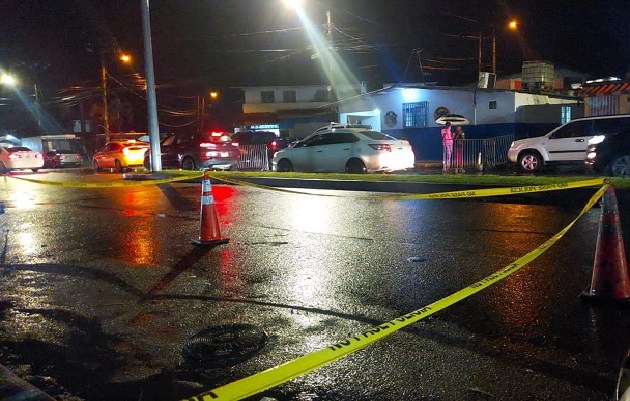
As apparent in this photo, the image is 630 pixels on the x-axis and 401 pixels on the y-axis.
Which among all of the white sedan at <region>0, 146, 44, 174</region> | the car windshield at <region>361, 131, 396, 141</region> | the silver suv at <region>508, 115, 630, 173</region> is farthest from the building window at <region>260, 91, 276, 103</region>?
the car windshield at <region>361, 131, 396, 141</region>

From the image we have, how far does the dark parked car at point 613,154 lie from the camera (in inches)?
518

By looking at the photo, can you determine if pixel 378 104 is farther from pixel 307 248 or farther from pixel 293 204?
pixel 307 248

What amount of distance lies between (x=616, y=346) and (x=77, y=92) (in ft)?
180

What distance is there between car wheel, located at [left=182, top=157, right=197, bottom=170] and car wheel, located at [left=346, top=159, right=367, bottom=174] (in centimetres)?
743

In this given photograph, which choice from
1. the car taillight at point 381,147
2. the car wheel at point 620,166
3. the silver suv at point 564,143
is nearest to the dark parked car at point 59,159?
the car taillight at point 381,147

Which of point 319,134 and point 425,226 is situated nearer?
point 425,226

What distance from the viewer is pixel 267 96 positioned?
58.3 meters

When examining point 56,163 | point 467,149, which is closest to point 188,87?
point 56,163

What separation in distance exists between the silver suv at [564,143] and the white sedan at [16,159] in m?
21.3

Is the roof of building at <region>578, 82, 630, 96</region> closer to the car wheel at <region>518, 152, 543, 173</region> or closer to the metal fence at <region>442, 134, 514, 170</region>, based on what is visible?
the metal fence at <region>442, 134, 514, 170</region>

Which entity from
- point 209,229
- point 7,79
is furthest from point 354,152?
point 7,79

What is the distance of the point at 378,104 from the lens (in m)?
28.6

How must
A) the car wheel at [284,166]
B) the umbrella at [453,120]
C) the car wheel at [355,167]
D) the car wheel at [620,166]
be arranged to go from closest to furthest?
the car wheel at [620,166]
the car wheel at [355,167]
the car wheel at [284,166]
the umbrella at [453,120]

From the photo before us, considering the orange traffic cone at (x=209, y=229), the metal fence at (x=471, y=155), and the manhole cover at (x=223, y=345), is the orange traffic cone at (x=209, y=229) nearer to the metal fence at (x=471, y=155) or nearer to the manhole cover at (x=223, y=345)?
the manhole cover at (x=223, y=345)
